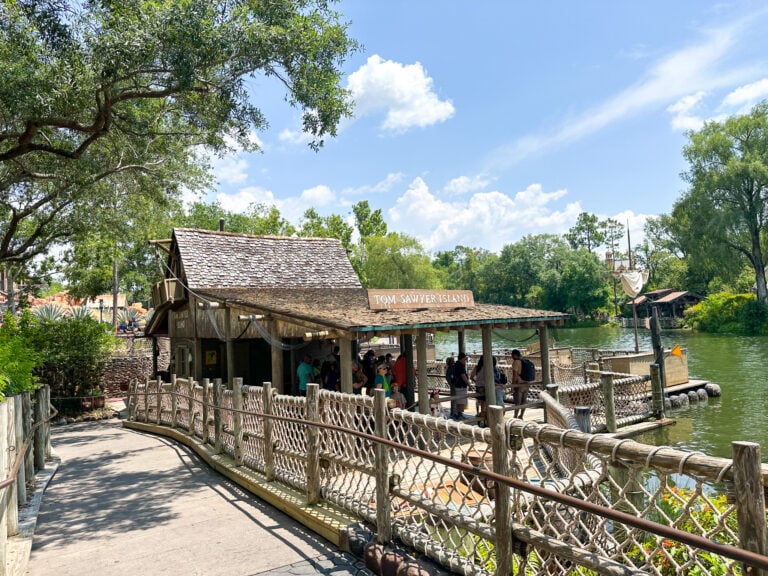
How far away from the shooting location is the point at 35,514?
626 cm

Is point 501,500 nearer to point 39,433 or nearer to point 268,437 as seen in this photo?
point 268,437

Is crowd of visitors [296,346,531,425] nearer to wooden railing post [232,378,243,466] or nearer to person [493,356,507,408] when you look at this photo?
person [493,356,507,408]

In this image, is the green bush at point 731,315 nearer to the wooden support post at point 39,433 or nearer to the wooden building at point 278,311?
the wooden building at point 278,311

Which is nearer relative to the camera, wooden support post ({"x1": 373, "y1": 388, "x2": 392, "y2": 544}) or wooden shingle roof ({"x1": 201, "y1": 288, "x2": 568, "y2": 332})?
wooden support post ({"x1": 373, "y1": 388, "x2": 392, "y2": 544})

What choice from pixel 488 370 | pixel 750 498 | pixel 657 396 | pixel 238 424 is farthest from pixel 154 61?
pixel 657 396

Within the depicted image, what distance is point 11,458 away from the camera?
5926mm

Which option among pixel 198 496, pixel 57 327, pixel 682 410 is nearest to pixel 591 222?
pixel 682 410

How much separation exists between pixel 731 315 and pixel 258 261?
45.0 meters

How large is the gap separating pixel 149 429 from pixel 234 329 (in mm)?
3331

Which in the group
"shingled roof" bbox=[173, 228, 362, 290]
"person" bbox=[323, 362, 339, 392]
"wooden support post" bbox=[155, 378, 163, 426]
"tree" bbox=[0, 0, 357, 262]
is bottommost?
"wooden support post" bbox=[155, 378, 163, 426]

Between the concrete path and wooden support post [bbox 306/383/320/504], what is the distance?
0.42 m

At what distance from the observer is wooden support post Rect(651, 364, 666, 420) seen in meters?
15.5

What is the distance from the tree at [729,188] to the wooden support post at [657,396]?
33.0 m

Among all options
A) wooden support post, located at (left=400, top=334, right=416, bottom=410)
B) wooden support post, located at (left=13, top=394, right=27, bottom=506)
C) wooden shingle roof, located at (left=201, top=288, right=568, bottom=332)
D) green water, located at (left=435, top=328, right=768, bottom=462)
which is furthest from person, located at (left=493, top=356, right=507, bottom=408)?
wooden support post, located at (left=13, top=394, right=27, bottom=506)
